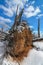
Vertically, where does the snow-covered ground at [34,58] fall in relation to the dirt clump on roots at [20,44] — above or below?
below

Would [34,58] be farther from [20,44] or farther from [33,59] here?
[20,44]

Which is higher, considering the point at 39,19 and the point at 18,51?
the point at 39,19

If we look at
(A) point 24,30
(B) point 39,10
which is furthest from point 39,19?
(A) point 24,30

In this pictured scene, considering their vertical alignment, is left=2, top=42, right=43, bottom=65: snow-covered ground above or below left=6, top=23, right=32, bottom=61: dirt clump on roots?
below

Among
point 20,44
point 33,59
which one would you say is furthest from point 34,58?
point 20,44

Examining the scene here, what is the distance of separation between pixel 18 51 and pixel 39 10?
0.84 meters

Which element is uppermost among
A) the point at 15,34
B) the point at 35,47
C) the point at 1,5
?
the point at 1,5

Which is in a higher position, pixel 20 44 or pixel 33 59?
pixel 20 44

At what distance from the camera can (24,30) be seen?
2.85 metres

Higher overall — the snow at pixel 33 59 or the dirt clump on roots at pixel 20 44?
the dirt clump on roots at pixel 20 44

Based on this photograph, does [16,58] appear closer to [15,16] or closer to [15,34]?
[15,34]

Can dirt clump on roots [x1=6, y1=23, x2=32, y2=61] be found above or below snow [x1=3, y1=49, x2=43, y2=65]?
above

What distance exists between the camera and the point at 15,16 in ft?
9.30

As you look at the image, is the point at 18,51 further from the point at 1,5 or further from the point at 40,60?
the point at 1,5
